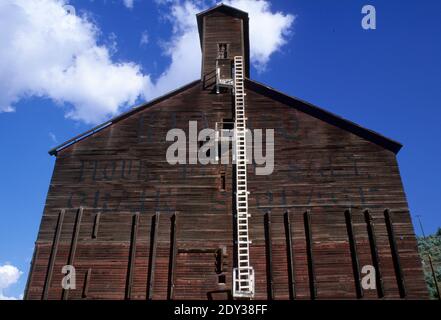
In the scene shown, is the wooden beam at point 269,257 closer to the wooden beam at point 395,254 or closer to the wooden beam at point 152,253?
the wooden beam at point 152,253

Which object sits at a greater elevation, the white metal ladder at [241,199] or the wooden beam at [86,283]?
the white metal ladder at [241,199]

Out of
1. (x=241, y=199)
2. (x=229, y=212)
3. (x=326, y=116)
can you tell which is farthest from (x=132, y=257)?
(x=326, y=116)

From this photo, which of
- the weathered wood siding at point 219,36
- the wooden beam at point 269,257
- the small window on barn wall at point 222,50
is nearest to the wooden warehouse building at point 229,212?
the wooden beam at point 269,257

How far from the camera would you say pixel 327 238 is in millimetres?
19984

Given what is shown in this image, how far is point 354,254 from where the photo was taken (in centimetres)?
1939

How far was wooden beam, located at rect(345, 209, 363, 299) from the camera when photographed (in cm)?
1858

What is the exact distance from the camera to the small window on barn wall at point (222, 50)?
2652cm

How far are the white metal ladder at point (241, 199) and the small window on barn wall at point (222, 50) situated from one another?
1128 millimetres

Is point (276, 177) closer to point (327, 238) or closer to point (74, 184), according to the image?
point (327, 238)

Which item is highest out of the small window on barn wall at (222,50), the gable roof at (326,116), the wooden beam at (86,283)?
the small window on barn wall at (222,50)

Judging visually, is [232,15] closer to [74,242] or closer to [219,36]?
[219,36]

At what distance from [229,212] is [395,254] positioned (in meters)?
8.12

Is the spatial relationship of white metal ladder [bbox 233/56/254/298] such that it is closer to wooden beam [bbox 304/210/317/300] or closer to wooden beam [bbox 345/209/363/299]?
wooden beam [bbox 304/210/317/300]
